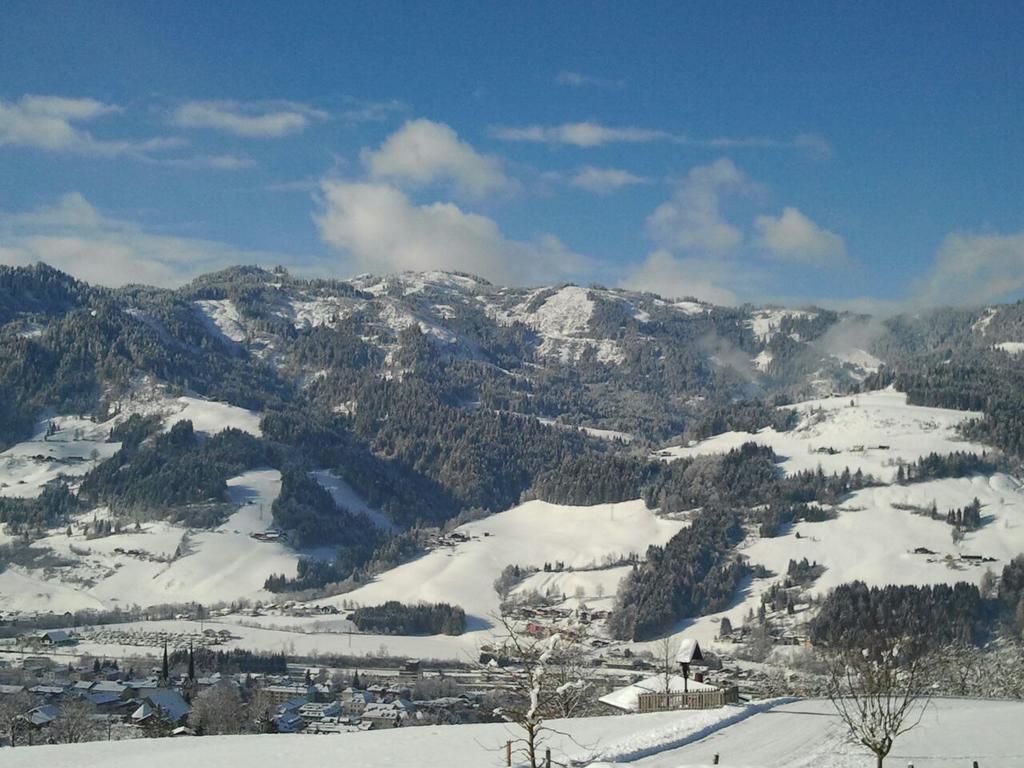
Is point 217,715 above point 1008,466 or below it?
below

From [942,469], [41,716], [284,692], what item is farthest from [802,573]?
[41,716]

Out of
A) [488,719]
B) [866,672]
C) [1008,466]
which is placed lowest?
[488,719]

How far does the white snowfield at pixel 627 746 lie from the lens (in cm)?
4131

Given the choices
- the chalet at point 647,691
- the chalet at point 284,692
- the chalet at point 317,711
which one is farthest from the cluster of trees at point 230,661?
the chalet at point 647,691

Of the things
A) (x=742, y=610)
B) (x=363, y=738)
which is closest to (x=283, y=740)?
(x=363, y=738)

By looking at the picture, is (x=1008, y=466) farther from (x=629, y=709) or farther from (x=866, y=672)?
(x=866, y=672)

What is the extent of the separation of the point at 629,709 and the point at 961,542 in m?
125

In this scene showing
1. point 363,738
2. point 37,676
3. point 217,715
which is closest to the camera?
point 363,738

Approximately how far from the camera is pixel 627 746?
142 feet

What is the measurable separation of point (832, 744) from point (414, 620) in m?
140

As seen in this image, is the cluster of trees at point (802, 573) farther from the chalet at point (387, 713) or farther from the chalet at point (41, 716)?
the chalet at point (41, 716)

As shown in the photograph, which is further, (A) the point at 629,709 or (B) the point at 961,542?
(B) the point at 961,542

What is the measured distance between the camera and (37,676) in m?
128

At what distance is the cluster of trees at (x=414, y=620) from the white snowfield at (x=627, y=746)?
410ft
